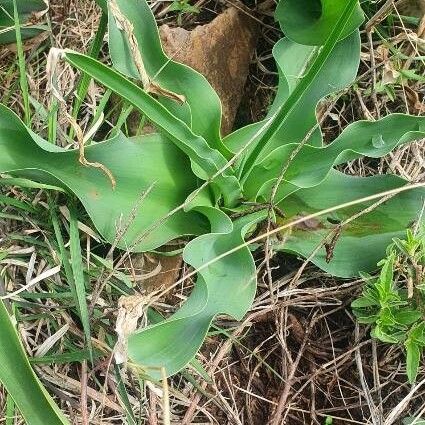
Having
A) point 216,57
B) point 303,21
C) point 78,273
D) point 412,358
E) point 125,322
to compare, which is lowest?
point 412,358

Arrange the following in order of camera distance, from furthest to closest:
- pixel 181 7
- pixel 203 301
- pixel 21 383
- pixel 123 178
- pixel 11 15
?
1. pixel 181 7
2. pixel 11 15
3. pixel 123 178
4. pixel 203 301
5. pixel 21 383

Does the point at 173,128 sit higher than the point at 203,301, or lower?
higher

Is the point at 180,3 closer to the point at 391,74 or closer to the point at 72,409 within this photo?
the point at 391,74

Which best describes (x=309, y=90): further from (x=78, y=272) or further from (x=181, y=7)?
(x=78, y=272)

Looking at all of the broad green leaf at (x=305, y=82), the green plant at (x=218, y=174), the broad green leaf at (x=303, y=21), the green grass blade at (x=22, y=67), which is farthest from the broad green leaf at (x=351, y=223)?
the green grass blade at (x=22, y=67)

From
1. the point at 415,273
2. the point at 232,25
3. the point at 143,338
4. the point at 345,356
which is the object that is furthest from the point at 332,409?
the point at 232,25

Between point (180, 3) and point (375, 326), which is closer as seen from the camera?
point (375, 326)

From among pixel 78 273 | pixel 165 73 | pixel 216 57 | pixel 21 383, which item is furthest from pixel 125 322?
pixel 216 57

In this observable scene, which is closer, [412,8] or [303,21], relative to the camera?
[303,21]
